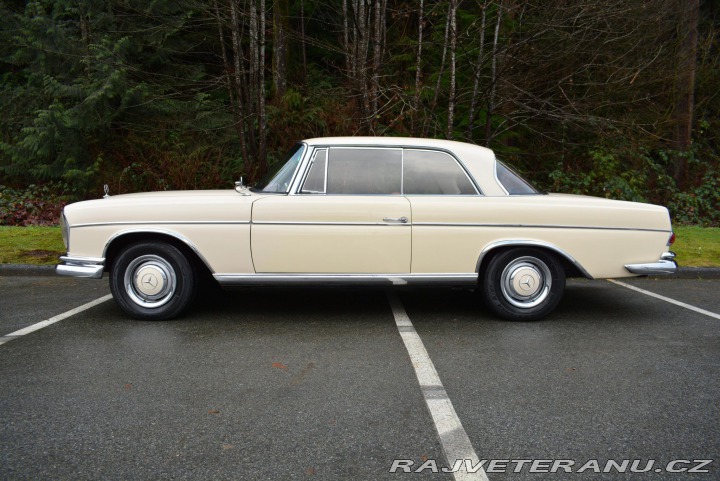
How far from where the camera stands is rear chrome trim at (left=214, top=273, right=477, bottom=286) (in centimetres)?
530

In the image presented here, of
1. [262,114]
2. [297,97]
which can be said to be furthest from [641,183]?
[262,114]

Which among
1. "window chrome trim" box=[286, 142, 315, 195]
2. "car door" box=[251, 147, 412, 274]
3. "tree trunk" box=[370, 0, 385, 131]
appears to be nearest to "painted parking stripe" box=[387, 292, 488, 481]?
"car door" box=[251, 147, 412, 274]

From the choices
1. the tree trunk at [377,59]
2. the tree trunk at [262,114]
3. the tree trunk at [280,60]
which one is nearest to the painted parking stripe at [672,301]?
the tree trunk at [377,59]

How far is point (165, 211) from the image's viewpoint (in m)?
5.33

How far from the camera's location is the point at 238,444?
9.86ft

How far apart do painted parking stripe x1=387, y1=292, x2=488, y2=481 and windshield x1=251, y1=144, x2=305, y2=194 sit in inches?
64.5

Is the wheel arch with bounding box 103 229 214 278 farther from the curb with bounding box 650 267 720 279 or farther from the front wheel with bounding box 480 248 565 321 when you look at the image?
the curb with bounding box 650 267 720 279

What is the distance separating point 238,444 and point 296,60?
15.6m

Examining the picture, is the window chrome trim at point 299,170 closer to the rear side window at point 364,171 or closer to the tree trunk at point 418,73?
the rear side window at point 364,171

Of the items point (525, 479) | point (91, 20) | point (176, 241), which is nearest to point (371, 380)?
point (525, 479)

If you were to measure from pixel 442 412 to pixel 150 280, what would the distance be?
3131mm

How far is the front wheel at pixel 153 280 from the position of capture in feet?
17.7

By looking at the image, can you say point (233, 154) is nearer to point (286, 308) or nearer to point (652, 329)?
point (286, 308)

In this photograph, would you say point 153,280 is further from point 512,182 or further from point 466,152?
point 512,182
